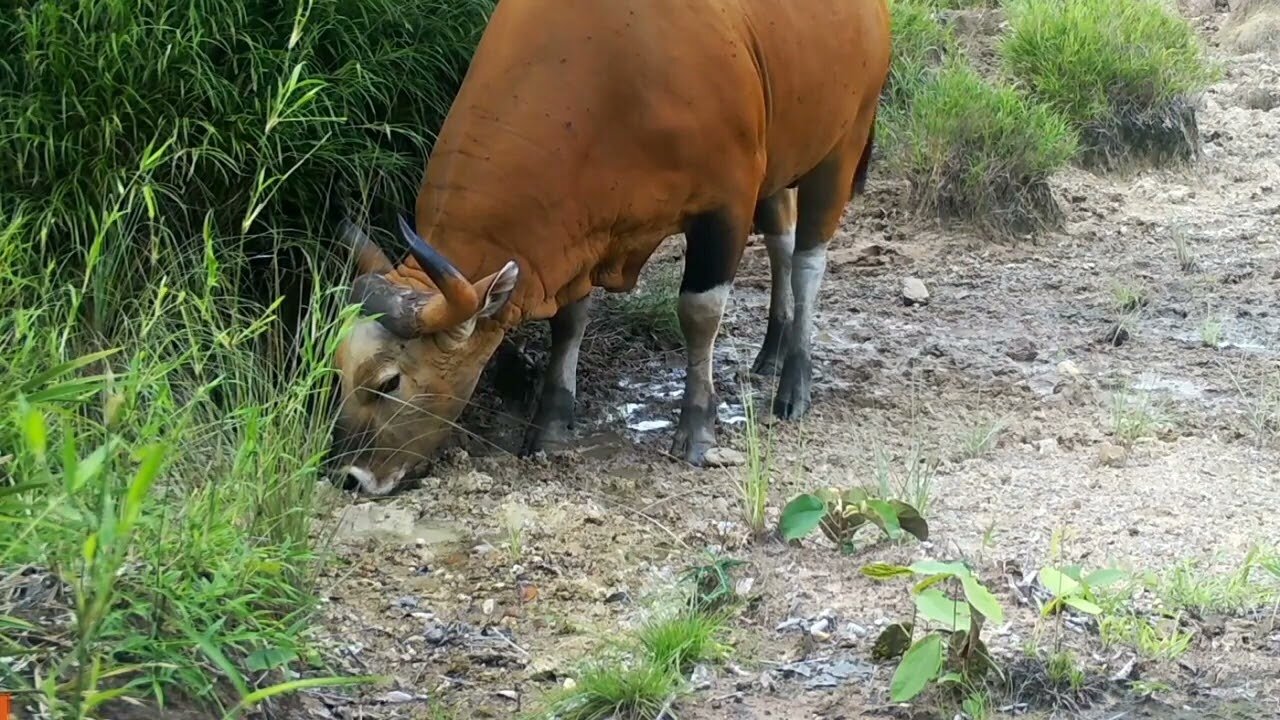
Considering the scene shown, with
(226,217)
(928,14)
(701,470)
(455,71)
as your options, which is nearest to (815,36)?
(455,71)

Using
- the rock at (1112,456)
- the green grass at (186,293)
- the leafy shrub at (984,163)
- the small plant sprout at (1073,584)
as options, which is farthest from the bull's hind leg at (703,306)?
the leafy shrub at (984,163)

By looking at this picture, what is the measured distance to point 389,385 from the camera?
450cm

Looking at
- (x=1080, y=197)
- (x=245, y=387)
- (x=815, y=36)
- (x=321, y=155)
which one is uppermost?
(x=815, y=36)

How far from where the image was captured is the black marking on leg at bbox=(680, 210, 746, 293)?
16.2 feet

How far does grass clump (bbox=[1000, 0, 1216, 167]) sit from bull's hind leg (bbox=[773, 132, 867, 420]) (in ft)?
10.3

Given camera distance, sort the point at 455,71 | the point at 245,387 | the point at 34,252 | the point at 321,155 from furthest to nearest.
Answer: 1. the point at 455,71
2. the point at 321,155
3. the point at 34,252
4. the point at 245,387

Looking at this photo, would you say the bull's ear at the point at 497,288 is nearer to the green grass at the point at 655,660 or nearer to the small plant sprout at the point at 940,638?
the green grass at the point at 655,660

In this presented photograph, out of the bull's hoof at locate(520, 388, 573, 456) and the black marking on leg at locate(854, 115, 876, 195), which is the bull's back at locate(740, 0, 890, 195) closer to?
the black marking on leg at locate(854, 115, 876, 195)

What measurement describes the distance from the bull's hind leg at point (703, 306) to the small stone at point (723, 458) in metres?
0.02

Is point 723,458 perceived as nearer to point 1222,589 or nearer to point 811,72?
point 811,72

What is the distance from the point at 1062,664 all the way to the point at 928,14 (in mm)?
6880

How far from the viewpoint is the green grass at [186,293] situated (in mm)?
2541

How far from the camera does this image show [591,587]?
3922mm

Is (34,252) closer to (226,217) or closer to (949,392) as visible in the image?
(226,217)
